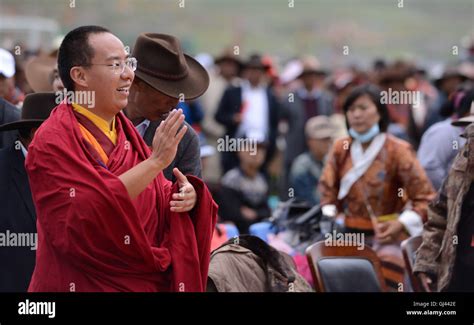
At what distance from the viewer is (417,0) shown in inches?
955

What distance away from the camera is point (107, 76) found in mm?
4934

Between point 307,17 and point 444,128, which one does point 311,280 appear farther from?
point 307,17

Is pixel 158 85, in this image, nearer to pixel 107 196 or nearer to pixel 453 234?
pixel 107 196

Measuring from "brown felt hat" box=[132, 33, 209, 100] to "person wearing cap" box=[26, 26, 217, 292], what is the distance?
84 centimetres

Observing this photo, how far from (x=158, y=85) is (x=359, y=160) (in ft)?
9.96

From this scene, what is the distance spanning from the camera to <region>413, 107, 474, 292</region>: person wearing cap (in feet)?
20.3

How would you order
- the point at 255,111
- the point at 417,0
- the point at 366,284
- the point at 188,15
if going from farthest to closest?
1. the point at 188,15
2. the point at 417,0
3. the point at 255,111
4. the point at 366,284

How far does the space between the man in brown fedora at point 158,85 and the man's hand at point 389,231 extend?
107 inches

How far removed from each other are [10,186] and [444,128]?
377 cm

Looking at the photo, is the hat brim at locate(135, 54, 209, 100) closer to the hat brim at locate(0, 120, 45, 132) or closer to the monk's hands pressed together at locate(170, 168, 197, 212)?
the hat brim at locate(0, 120, 45, 132)

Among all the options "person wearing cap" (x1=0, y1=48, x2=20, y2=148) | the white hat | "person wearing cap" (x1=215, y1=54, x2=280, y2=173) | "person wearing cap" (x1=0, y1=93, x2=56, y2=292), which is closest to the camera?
"person wearing cap" (x1=0, y1=93, x2=56, y2=292)

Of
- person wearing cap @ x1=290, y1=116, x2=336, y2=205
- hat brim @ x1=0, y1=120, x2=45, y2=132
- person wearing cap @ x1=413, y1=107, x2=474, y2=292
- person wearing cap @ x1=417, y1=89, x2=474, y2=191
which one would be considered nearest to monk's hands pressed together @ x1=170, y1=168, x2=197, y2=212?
hat brim @ x1=0, y1=120, x2=45, y2=132

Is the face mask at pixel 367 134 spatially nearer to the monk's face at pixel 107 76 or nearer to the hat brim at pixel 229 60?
the monk's face at pixel 107 76

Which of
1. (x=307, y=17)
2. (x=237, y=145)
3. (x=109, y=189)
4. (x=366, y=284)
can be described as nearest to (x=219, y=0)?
(x=307, y=17)
